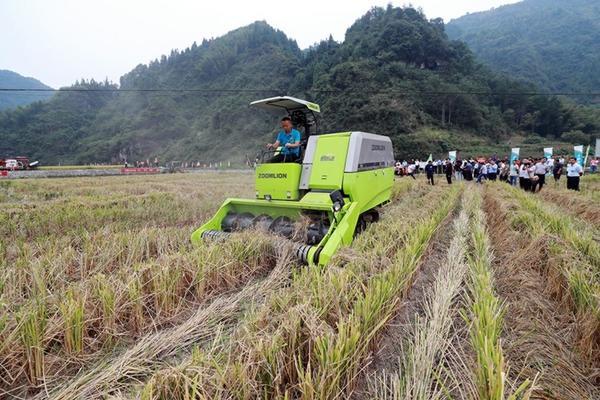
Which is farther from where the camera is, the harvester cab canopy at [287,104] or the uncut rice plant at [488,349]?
the harvester cab canopy at [287,104]

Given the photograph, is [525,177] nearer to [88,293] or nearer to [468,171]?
[468,171]

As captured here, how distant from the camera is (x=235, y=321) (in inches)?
109

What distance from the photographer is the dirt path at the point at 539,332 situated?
6.29 ft

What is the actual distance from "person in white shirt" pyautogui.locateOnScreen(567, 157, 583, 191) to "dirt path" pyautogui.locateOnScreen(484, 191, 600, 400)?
10.7 m

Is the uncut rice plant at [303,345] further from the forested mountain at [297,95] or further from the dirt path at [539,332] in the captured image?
the forested mountain at [297,95]

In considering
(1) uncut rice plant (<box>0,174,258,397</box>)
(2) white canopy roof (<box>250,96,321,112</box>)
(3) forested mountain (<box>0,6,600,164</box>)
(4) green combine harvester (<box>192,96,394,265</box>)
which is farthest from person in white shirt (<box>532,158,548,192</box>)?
(3) forested mountain (<box>0,6,600,164</box>)

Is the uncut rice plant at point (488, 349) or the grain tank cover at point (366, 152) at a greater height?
→ the grain tank cover at point (366, 152)

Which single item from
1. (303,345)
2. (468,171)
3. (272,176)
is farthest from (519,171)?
(303,345)

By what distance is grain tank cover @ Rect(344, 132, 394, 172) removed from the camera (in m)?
4.93

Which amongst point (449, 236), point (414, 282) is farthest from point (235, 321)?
point (449, 236)

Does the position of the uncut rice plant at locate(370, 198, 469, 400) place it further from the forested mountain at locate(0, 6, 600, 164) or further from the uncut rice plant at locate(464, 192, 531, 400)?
the forested mountain at locate(0, 6, 600, 164)

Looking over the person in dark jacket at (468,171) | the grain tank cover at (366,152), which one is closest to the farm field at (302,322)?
the grain tank cover at (366,152)

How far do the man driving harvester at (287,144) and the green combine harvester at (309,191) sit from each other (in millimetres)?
136

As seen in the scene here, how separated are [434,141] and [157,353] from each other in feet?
147
